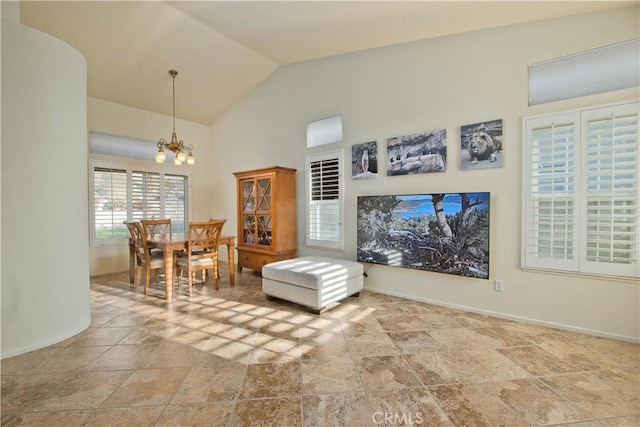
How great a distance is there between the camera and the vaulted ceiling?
9.29ft

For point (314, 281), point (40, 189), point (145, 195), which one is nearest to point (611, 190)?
point (314, 281)

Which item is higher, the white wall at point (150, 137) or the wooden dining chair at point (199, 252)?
the white wall at point (150, 137)

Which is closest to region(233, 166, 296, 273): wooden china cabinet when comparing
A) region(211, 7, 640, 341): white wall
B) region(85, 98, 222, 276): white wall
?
region(211, 7, 640, 341): white wall

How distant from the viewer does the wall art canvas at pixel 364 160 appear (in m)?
3.86

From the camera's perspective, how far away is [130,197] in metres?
5.24

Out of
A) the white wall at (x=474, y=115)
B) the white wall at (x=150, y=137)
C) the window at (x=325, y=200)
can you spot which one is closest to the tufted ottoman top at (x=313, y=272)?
the white wall at (x=474, y=115)

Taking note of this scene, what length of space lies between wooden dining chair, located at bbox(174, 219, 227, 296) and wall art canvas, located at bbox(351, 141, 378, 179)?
215 centimetres

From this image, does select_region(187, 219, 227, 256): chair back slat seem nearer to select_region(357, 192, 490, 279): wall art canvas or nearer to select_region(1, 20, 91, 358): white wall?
select_region(1, 20, 91, 358): white wall

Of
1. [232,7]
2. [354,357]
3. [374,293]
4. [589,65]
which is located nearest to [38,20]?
[232,7]

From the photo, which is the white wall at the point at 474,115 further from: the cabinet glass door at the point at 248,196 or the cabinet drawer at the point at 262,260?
the cabinet glass door at the point at 248,196

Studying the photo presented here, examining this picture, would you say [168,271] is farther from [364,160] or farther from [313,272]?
[364,160]

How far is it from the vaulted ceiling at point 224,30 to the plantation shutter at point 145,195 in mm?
1364

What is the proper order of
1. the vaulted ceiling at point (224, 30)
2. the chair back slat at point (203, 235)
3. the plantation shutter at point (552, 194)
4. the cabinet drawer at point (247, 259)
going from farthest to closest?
the cabinet drawer at point (247, 259), the chair back slat at point (203, 235), the vaulted ceiling at point (224, 30), the plantation shutter at point (552, 194)

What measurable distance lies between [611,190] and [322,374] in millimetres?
2946
